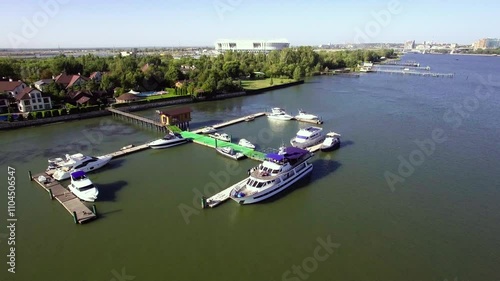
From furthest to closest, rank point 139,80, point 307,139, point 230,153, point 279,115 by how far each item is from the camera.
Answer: point 139,80, point 279,115, point 307,139, point 230,153

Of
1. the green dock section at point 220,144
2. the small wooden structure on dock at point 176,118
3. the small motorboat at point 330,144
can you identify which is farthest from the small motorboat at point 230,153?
the small wooden structure on dock at point 176,118

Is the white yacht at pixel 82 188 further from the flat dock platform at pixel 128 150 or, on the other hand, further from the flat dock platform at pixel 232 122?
the flat dock platform at pixel 232 122

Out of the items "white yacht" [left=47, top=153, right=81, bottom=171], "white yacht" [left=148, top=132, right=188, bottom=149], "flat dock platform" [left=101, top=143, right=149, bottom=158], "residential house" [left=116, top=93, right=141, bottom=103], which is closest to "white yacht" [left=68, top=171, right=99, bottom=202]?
"white yacht" [left=47, top=153, right=81, bottom=171]

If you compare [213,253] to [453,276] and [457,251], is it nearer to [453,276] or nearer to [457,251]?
[453,276]

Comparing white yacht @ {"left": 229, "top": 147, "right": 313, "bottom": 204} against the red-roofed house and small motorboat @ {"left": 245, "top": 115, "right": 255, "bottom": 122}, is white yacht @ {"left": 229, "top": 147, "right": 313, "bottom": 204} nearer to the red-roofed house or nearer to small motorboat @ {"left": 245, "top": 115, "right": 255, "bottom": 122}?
small motorboat @ {"left": 245, "top": 115, "right": 255, "bottom": 122}

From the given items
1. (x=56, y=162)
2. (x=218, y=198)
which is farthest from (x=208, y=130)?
(x=218, y=198)

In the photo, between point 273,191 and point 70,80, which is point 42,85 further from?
point 273,191
